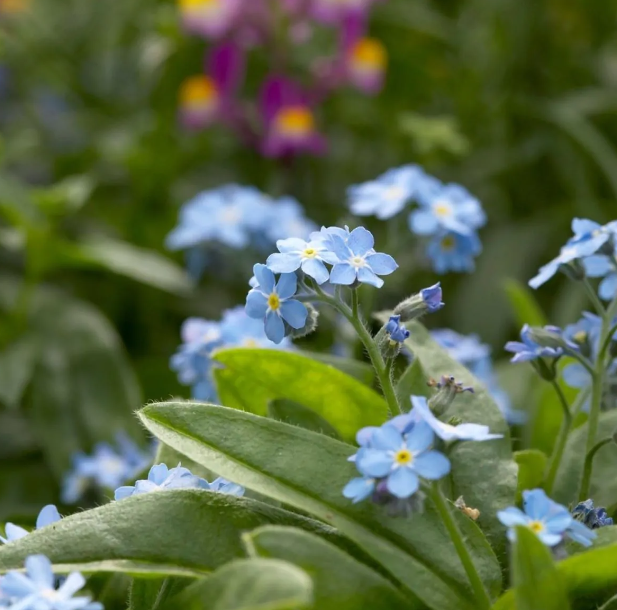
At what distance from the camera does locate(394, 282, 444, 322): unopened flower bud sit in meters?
0.68

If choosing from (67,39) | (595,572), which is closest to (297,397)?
(595,572)

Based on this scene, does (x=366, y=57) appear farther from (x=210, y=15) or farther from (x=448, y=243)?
(x=448, y=243)

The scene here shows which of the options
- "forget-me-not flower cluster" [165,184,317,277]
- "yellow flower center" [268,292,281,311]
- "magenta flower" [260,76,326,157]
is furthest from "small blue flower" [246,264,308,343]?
"magenta flower" [260,76,326,157]

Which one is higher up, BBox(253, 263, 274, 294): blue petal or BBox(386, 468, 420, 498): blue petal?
BBox(253, 263, 274, 294): blue petal

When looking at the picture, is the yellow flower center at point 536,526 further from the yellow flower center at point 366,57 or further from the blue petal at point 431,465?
the yellow flower center at point 366,57

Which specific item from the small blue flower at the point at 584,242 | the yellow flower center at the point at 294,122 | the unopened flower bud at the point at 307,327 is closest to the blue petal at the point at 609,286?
the small blue flower at the point at 584,242

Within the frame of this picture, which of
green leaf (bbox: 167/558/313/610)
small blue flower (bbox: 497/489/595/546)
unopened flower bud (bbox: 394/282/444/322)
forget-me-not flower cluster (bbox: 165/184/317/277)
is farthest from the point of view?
forget-me-not flower cluster (bbox: 165/184/317/277)

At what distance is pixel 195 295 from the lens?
1.56 metres

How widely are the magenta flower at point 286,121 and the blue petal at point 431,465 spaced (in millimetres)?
1146

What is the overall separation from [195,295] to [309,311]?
869 millimetres

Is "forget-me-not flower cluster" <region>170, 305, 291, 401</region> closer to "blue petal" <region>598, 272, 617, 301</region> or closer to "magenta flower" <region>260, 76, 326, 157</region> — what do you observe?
"blue petal" <region>598, 272, 617, 301</region>

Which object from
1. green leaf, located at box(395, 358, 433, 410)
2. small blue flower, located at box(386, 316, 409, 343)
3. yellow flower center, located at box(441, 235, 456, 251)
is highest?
yellow flower center, located at box(441, 235, 456, 251)

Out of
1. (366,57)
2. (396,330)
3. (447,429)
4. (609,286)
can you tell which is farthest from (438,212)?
(366,57)

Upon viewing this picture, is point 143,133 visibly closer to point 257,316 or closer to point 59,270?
point 59,270
